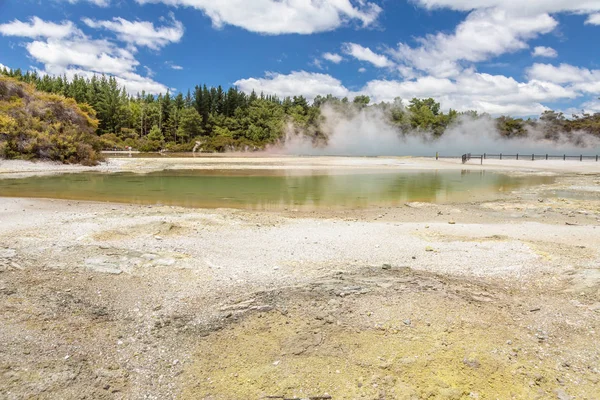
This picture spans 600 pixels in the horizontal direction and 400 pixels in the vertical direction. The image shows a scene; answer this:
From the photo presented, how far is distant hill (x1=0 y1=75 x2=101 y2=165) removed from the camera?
3475 cm

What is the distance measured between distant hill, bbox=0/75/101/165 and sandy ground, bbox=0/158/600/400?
30.7 metres

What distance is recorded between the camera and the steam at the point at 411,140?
8062 centimetres

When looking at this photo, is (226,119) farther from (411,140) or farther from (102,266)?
(102,266)

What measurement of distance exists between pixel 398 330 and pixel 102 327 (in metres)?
3.85

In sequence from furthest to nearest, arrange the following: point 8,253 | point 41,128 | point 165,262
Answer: point 41,128, point 8,253, point 165,262

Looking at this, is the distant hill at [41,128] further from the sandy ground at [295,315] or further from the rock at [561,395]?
the rock at [561,395]

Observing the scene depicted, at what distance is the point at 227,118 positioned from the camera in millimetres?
107938

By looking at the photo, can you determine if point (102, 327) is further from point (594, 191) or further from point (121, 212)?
point (594, 191)

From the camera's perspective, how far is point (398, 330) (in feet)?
16.6

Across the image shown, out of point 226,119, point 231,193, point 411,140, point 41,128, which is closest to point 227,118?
point 226,119

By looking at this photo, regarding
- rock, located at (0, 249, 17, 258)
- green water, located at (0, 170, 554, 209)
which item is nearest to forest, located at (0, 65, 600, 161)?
green water, located at (0, 170, 554, 209)

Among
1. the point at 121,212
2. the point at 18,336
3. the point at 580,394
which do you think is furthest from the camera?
the point at 121,212

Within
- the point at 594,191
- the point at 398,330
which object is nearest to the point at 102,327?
the point at 398,330

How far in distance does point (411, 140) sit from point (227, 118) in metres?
49.4
